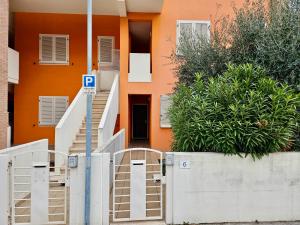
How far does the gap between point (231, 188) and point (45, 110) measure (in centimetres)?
1135

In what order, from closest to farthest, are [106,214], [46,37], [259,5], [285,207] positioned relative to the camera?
[106,214]
[285,207]
[259,5]
[46,37]

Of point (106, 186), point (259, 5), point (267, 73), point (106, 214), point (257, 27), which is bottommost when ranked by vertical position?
point (106, 214)

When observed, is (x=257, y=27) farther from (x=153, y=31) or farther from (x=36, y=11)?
(x=36, y=11)

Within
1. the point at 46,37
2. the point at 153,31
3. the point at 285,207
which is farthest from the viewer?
the point at 46,37

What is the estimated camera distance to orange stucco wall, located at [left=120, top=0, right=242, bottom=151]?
13.1m

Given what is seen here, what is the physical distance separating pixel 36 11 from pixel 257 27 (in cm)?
1149

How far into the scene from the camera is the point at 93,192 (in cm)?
524

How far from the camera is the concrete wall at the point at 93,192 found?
5.19m

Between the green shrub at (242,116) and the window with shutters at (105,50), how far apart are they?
9.60 meters

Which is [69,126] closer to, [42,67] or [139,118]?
[42,67]

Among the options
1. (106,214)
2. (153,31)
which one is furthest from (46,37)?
(106,214)

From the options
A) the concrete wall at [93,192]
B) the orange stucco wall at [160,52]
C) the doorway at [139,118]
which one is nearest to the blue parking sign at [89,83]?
the concrete wall at [93,192]

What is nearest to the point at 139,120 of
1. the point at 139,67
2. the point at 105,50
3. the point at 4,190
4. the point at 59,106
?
the point at 105,50

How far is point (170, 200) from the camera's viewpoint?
5.41m
